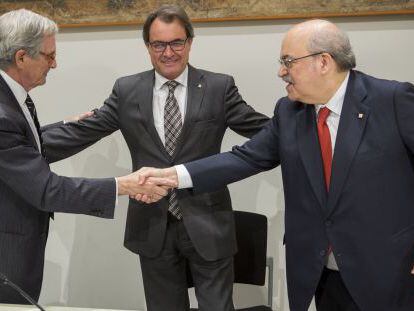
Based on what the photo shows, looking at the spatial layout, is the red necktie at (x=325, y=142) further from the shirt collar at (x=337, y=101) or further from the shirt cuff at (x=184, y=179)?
the shirt cuff at (x=184, y=179)

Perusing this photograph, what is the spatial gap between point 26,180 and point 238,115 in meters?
1.09

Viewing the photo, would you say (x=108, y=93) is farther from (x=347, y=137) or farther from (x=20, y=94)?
(x=347, y=137)

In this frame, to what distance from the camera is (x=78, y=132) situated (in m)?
2.98

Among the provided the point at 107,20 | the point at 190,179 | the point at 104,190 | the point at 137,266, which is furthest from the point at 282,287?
the point at 107,20

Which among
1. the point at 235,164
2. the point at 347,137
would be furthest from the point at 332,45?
the point at 235,164

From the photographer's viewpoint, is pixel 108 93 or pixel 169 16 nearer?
A: pixel 169 16

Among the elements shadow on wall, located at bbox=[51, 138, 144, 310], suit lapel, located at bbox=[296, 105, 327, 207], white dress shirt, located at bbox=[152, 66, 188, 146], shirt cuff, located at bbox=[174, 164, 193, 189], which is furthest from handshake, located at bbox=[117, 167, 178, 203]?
shadow on wall, located at bbox=[51, 138, 144, 310]

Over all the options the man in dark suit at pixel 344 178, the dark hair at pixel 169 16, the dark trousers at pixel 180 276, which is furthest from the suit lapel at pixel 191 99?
the man in dark suit at pixel 344 178

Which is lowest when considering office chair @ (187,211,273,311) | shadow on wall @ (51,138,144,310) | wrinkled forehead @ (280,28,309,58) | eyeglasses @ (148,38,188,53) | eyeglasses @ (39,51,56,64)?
shadow on wall @ (51,138,144,310)

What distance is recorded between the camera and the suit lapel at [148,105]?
2.67 metres

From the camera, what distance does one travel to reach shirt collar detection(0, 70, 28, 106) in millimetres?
2316

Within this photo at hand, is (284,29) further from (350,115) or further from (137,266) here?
(137,266)

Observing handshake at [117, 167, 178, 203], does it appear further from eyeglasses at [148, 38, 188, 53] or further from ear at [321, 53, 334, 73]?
ear at [321, 53, 334, 73]

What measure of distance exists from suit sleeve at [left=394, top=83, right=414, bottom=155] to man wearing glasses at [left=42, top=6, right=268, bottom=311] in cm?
92
